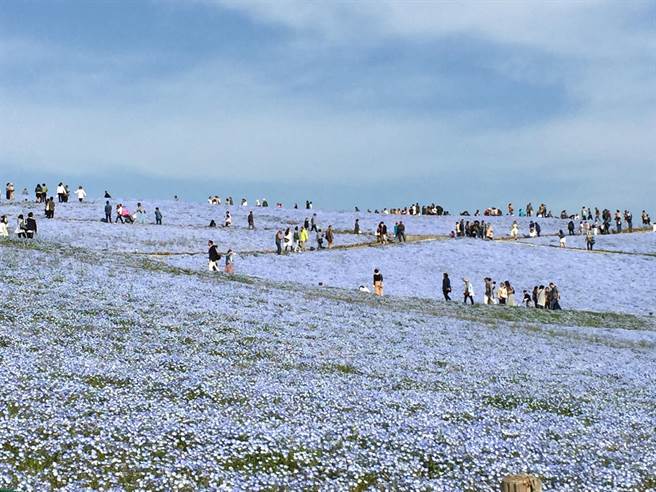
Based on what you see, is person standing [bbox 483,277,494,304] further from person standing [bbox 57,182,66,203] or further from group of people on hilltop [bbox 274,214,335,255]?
person standing [bbox 57,182,66,203]

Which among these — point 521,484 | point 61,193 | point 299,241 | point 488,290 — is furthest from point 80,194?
point 521,484

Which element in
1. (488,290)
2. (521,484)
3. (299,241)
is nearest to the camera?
(521,484)

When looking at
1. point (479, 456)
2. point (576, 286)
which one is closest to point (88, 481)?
point (479, 456)

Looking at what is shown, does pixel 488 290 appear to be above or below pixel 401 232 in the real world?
below

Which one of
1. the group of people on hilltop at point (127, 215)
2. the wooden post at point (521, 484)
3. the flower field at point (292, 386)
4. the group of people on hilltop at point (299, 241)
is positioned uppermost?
the group of people on hilltop at point (127, 215)

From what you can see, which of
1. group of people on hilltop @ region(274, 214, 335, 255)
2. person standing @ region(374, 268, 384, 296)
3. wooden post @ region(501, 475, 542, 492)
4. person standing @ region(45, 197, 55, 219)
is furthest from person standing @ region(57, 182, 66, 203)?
wooden post @ region(501, 475, 542, 492)

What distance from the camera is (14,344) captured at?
74.7 feet

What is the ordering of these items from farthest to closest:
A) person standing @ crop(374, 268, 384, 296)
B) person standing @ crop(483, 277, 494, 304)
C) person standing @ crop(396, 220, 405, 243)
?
person standing @ crop(396, 220, 405, 243), person standing @ crop(483, 277, 494, 304), person standing @ crop(374, 268, 384, 296)

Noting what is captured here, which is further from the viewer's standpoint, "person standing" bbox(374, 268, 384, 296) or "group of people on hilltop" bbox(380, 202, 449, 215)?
"group of people on hilltop" bbox(380, 202, 449, 215)

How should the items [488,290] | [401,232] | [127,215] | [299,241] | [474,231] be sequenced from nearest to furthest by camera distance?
1. [488,290]
2. [299,241]
3. [127,215]
4. [401,232]
5. [474,231]

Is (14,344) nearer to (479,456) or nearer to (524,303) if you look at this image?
(479,456)

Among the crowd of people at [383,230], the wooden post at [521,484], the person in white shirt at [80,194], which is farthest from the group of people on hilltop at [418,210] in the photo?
the wooden post at [521,484]

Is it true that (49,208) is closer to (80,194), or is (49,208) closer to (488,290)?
(80,194)

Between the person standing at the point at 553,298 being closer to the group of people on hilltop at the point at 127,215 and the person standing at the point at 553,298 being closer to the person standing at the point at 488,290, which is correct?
the person standing at the point at 488,290
